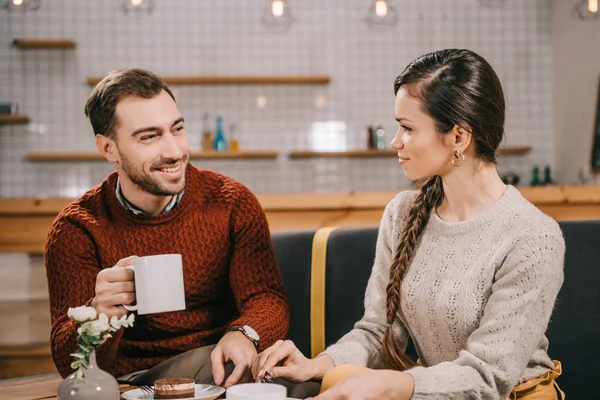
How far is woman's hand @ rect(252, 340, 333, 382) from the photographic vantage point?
1462 mm

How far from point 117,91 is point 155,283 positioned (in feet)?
2.44

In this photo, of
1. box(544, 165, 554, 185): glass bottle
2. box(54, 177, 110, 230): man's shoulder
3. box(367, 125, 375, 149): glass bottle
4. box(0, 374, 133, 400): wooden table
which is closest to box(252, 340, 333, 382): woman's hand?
box(0, 374, 133, 400): wooden table

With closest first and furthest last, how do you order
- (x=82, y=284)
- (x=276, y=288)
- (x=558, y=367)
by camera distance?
1. (x=558, y=367)
2. (x=82, y=284)
3. (x=276, y=288)

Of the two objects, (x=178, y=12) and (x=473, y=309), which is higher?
(x=178, y=12)

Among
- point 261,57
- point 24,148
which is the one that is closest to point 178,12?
point 261,57

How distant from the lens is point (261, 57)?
6.41 metres

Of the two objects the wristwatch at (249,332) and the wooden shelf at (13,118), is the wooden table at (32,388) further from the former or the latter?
the wooden shelf at (13,118)

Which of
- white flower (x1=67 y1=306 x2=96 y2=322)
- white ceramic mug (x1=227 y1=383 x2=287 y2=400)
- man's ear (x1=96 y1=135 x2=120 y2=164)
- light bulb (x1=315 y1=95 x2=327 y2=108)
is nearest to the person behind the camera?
white ceramic mug (x1=227 y1=383 x2=287 y2=400)

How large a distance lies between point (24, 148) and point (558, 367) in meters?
5.45

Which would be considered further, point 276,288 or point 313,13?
point 313,13

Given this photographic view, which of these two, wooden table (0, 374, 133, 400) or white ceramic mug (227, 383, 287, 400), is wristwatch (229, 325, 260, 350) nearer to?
wooden table (0, 374, 133, 400)

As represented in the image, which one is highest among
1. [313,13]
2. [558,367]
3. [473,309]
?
[313,13]

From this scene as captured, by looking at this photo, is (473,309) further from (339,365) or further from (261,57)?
(261,57)

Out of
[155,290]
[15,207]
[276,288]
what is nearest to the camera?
[155,290]
